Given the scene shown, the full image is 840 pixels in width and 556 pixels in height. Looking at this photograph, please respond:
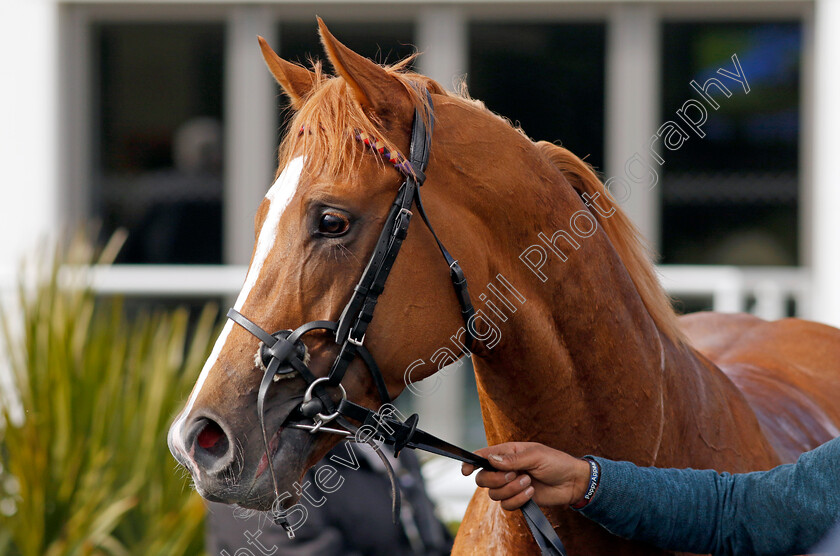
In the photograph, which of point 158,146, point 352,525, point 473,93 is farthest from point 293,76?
point 158,146

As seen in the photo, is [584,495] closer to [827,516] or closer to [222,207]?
[827,516]

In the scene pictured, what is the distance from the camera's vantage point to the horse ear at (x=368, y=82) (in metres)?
1.38

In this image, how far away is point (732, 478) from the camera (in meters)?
1.57

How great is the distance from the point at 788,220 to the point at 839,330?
286cm

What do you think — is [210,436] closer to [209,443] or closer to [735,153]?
[209,443]

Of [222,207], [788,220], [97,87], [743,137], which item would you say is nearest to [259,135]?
[222,207]

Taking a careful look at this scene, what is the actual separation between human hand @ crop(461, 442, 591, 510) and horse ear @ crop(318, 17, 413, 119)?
620 millimetres

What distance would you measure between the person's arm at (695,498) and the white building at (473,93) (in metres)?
3.70

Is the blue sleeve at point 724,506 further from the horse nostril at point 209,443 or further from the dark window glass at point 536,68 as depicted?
the dark window glass at point 536,68

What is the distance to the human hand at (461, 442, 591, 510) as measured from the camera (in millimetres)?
1491

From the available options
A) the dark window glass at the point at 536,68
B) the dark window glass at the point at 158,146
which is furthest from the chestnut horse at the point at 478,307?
the dark window glass at the point at 158,146

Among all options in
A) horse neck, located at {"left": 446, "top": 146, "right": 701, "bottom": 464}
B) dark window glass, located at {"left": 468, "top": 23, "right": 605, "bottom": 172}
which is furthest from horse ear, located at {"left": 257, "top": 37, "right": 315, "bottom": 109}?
dark window glass, located at {"left": 468, "top": 23, "right": 605, "bottom": 172}

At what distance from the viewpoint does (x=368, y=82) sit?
56.9 inches

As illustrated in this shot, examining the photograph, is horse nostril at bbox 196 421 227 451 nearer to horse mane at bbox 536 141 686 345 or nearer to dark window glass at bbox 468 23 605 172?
horse mane at bbox 536 141 686 345
